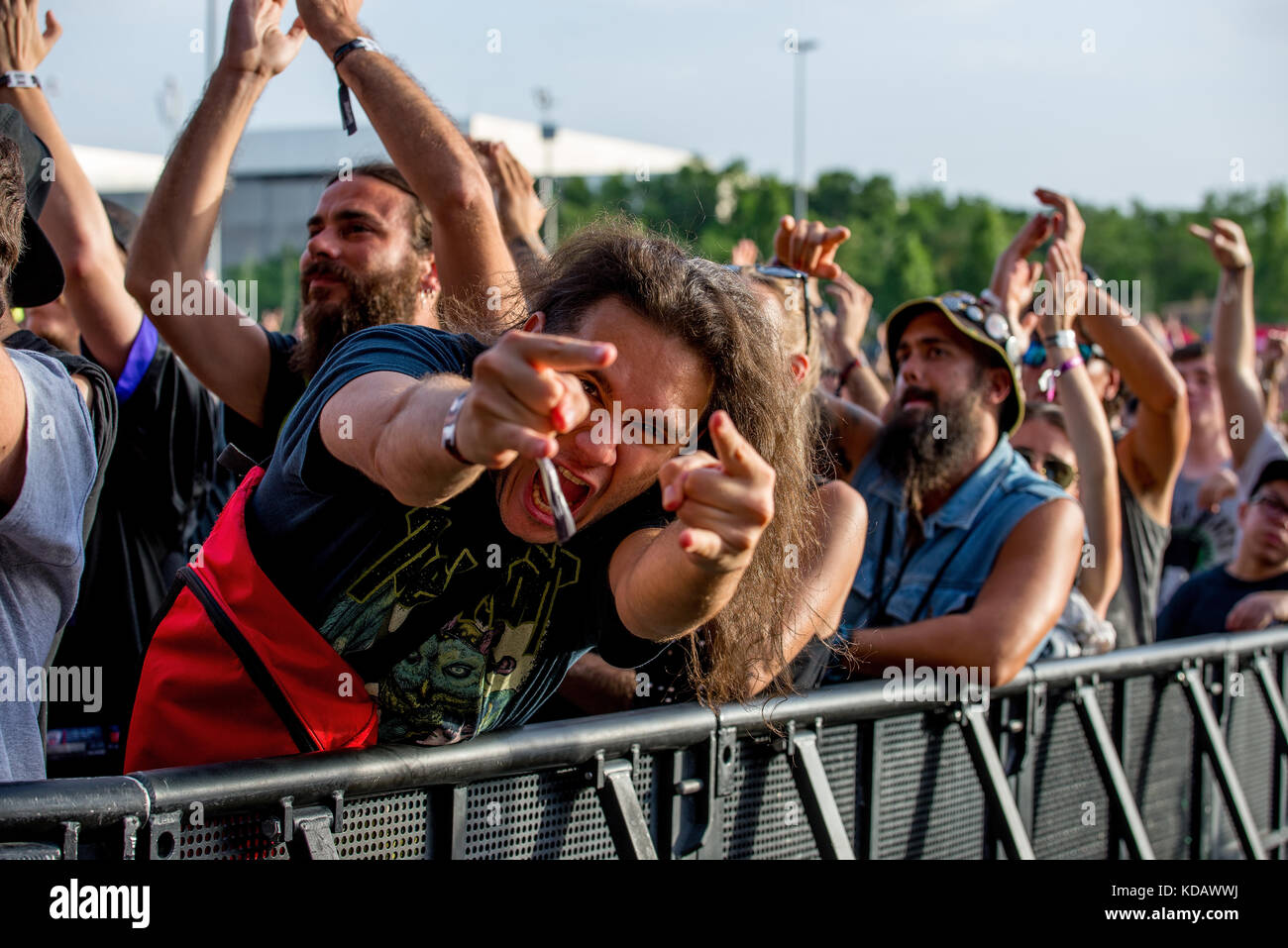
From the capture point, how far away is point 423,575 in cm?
200

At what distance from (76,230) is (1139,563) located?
13.2 ft

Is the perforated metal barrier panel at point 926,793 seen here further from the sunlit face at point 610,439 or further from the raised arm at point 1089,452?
the sunlit face at point 610,439

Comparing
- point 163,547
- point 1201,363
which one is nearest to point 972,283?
point 1201,363

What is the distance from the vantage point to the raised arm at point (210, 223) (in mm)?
3010

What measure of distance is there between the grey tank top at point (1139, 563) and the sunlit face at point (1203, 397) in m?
2.10

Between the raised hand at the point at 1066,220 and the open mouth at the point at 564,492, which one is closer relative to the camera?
the open mouth at the point at 564,492

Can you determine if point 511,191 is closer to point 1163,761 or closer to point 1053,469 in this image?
point 1053,469

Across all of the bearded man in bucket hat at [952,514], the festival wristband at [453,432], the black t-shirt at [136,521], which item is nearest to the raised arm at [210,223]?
the black t-shirt at [136,521]

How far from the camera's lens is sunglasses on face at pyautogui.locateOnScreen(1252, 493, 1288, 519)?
5.18 metres

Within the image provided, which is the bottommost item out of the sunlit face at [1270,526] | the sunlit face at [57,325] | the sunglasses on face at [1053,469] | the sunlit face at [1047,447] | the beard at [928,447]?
the sunlit face at [1270,526]

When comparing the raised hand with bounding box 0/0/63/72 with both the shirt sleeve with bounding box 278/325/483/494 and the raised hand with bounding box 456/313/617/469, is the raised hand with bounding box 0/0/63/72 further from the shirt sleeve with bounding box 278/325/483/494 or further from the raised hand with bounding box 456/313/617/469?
the raised hand with bounding box 456/313/617/469

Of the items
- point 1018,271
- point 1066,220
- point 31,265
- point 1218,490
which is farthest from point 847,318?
point 31,265

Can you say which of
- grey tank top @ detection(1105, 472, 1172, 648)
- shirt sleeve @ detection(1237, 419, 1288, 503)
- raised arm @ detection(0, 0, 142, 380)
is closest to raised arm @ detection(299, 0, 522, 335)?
raised arm @ detection(0, 0, 142, 380)

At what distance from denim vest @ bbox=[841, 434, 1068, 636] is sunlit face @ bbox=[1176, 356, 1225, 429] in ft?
11.2
